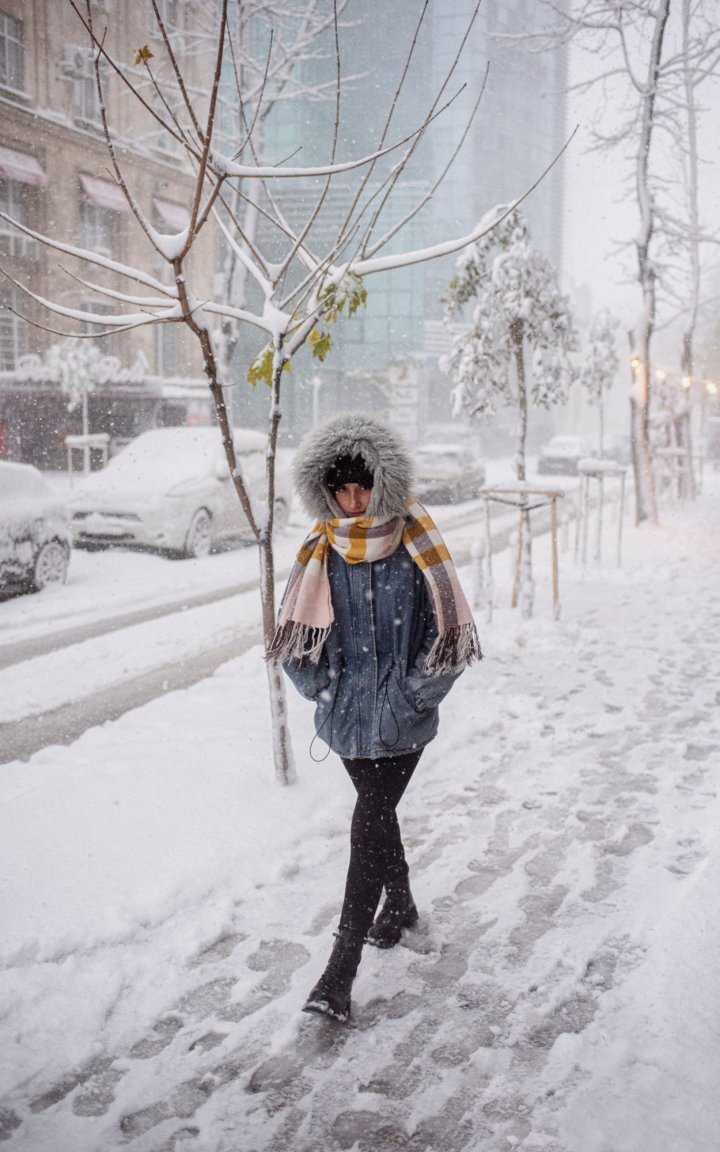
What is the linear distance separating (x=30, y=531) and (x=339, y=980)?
8.17 meters

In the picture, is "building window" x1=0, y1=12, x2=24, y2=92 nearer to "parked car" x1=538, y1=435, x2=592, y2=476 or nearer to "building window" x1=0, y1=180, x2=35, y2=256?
"building window" x1=0, y1=180, x2=35, y2=256

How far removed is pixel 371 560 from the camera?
109 inches

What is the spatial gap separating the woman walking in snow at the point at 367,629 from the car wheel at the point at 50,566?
811cm

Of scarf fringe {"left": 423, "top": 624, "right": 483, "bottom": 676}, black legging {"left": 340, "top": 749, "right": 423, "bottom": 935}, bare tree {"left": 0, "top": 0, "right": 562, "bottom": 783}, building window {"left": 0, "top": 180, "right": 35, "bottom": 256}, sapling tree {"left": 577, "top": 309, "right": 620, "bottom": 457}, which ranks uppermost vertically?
building window {"left": 0, "top": 180, "right": 35, "bottom": 256}

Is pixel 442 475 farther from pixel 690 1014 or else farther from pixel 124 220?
pixel 690 1014

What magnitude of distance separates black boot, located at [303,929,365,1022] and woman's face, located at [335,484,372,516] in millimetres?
1391

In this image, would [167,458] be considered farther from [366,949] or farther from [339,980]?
[339,980]

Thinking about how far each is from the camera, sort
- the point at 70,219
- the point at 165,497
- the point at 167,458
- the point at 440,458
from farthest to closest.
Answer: the point at 70,219
the point at 440,458
the point at 167,458
the point at 165,497

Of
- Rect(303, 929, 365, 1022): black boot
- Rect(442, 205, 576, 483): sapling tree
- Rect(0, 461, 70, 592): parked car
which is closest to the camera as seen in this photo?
Rect(303, 929, 365, 1022): black boot

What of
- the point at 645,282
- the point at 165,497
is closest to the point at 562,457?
the point at 645,282

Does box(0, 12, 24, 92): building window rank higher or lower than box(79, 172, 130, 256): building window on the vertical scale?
higher

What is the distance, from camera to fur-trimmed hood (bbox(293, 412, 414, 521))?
2.77 meters

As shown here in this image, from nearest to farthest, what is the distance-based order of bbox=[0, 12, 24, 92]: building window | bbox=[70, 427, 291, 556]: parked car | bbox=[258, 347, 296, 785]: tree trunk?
1. bbox=[258, 347, 296, 785]: tree trunk
2. bbox=[70, 427, 291, 556]: parked car
3. bbox=[0, 12, 24, 92]: building window

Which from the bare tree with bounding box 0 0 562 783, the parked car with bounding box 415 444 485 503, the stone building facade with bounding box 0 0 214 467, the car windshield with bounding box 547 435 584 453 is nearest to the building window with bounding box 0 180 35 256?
the stone building facade with bounding box 0 0 214 467
